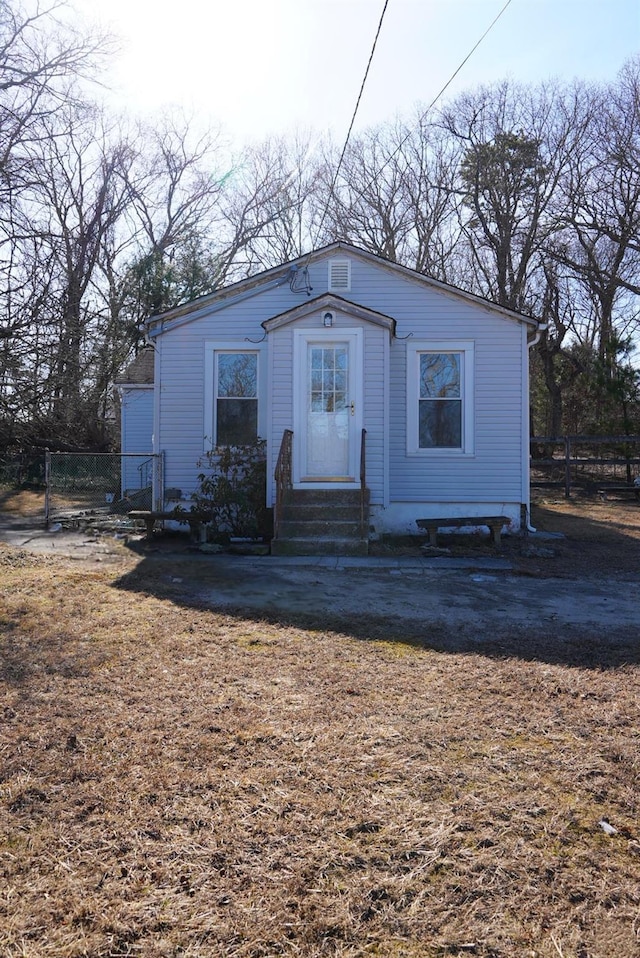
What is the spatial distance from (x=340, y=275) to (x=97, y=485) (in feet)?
23.2

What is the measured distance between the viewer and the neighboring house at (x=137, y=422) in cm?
1609

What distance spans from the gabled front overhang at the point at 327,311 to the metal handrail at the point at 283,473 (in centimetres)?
169

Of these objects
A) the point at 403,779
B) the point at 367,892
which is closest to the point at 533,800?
the point at 403,779

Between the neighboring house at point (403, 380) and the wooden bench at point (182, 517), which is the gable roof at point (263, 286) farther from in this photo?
the wooden bench at point (182, 517)

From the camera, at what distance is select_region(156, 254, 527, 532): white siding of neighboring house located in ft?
34.8

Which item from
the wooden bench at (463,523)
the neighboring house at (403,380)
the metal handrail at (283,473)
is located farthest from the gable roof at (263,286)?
the wooden bench at (463,523)

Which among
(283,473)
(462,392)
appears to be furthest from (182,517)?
(462,392)

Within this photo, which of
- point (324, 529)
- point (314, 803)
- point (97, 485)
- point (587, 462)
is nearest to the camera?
point (314, 803)

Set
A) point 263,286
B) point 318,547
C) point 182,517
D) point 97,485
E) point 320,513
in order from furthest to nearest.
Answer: point 97,485
point 263,286
point 182,517
point 320,513
point 318,547

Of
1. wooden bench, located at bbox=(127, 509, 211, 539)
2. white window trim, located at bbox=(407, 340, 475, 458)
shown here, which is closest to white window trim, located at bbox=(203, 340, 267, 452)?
wooden bench, located at bbox=(127, 509, 211, 539)

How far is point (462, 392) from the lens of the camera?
421 inches

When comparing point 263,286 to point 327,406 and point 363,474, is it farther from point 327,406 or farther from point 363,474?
point 363,474

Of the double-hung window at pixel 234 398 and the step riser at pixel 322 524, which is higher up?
the double-hung window at pixel 234 398

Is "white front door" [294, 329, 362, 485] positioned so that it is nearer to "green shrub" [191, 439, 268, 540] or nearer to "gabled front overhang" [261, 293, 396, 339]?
"gabled front overhang" [261, 293, 396, 339]
